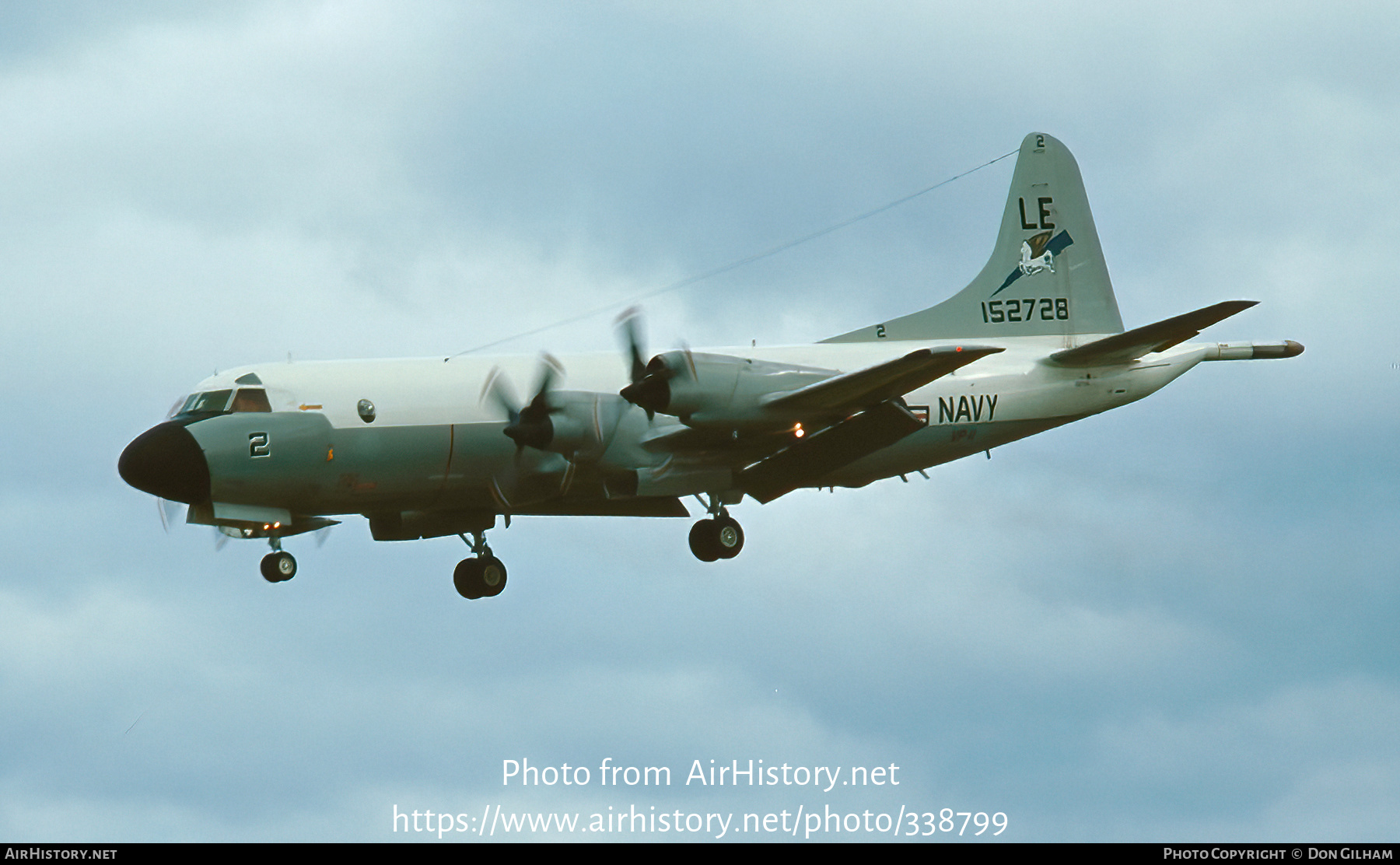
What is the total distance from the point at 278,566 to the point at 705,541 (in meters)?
11.6

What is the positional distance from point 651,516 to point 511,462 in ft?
12.2

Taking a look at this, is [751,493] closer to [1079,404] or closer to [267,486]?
[1079,404]

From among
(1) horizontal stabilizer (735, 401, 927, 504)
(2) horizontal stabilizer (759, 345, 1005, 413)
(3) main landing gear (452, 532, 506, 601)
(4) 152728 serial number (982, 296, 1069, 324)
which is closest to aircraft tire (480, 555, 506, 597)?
(3) main landing gear (452, 532, 506, 601)

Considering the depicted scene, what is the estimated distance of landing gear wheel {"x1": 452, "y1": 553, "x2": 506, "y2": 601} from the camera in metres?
28.7

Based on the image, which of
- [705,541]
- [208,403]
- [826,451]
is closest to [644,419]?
[705,541]

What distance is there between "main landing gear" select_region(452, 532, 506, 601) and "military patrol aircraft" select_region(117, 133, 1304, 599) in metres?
0.03

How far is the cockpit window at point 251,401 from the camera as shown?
24.9m

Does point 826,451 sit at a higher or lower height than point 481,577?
higher

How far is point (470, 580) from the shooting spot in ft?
94.3

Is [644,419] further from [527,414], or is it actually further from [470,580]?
[470,580]

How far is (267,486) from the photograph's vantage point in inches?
969

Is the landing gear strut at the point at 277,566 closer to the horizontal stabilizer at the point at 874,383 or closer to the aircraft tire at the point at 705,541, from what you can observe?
the aircraft tire at the point at 705,541
